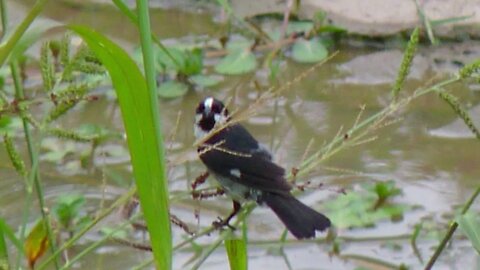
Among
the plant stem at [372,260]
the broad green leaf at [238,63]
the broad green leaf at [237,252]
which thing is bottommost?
the plant stem at [372,260]

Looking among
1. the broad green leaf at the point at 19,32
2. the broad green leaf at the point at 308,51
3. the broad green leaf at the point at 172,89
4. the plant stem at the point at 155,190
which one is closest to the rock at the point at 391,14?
the broad green leaf at the point at 308,51

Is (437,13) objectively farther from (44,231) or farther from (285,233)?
(44,231)

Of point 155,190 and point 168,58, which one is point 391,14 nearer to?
point 168,58

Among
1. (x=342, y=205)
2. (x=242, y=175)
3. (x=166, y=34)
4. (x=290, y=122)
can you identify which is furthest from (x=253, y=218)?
(x=166, y=34)

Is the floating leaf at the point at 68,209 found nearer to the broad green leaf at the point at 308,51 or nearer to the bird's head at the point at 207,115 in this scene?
the bird's head at the point at 207,115

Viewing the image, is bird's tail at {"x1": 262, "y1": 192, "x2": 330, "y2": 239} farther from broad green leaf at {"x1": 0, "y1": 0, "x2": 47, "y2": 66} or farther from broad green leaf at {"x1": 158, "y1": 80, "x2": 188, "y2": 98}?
broad green leaf at {"x1": 158, "y1": 80, "x2": 188, "y2": 98}

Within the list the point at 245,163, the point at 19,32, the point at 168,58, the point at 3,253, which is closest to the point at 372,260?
the point at 245,163
